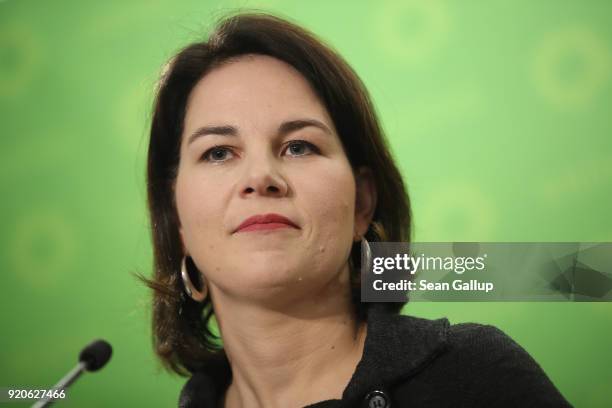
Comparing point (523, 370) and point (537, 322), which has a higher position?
point (537, 322)

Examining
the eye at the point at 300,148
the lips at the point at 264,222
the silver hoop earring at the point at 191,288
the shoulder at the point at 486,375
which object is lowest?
the shoulder at the point at 486,375

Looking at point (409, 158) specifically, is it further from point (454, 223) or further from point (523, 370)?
point (523, 370)

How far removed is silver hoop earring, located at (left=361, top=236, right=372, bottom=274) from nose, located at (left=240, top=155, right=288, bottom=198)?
0.22 m

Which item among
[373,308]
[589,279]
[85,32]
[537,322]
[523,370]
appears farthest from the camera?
[85,32]

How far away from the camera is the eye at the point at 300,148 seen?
119cm

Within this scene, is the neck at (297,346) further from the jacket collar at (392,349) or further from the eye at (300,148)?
the eye at (300,148)

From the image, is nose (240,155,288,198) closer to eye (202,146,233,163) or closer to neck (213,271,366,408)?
eye (202,146,233,163)

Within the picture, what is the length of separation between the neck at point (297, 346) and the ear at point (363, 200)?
10 centimetres

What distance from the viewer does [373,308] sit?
1.21m

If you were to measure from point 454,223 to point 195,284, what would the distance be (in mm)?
511

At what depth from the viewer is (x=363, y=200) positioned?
1.30 metres

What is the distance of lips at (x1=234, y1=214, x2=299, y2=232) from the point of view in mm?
1124

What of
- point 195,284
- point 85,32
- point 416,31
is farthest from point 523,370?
point 85,32

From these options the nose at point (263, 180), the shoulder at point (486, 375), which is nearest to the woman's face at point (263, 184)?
the nose at point (263, 180)
